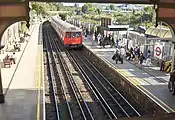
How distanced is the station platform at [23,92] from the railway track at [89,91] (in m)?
1.24

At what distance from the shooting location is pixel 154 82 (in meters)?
14.6

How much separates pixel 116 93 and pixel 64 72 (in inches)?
230

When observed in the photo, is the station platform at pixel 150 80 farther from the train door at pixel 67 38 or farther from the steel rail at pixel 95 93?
the train door at pixel 67 38

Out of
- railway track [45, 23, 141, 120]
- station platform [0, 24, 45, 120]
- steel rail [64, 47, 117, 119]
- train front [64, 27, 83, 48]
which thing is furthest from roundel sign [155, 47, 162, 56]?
train front [64, 27, 83, 48]

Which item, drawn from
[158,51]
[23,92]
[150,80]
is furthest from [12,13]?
[158,51]

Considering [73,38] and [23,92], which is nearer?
[23,92]

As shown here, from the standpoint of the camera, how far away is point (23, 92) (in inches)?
501

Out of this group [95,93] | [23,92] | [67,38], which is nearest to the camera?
[23,92]

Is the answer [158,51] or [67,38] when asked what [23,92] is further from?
[67,38]

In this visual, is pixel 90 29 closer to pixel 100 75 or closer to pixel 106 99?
pixel 100 75

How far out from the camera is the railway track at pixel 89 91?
39.2ft

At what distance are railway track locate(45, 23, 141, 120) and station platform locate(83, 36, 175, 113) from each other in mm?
999

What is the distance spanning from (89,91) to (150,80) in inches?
128

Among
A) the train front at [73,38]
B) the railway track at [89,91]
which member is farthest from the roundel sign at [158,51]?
the train front at [73,38]
